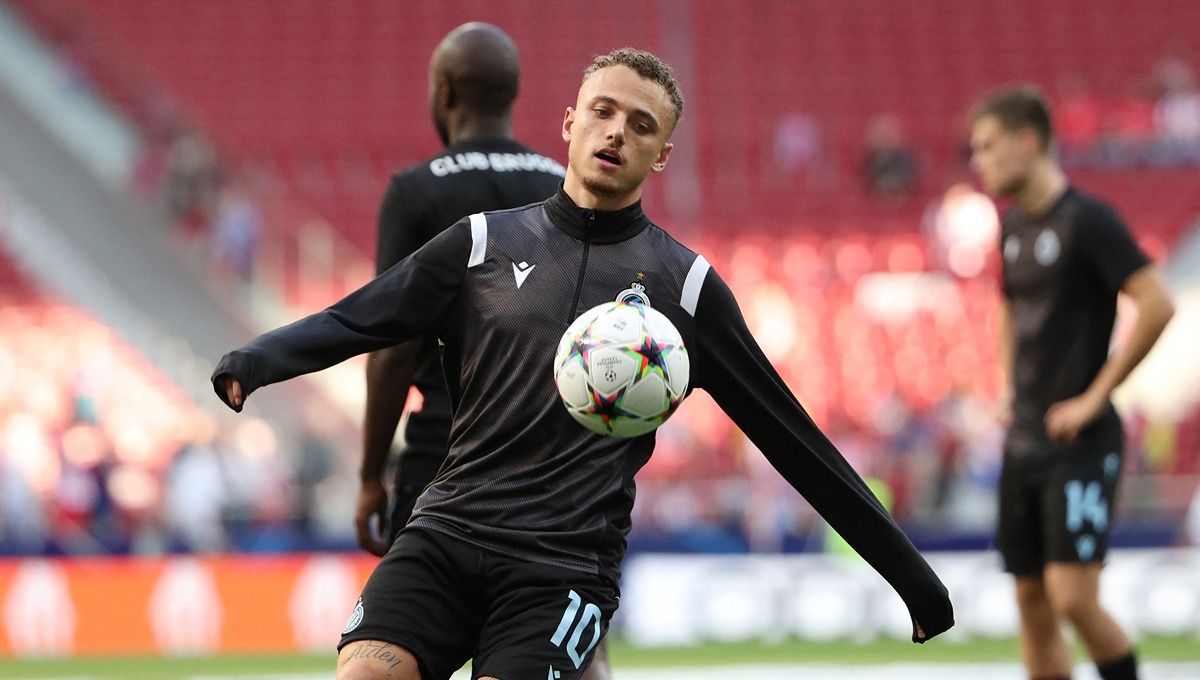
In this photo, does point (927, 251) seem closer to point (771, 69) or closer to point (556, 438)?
point (771, 69)

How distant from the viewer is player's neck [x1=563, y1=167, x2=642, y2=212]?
4508 mm

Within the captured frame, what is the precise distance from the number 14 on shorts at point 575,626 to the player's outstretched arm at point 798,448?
2.15 feet

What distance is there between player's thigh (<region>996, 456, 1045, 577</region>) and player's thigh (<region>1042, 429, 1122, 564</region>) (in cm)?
10

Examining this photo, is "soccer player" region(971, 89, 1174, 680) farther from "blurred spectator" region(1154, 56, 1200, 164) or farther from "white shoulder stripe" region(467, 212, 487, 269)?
"blurred spectator" region(1154, 56, 1200, 164)

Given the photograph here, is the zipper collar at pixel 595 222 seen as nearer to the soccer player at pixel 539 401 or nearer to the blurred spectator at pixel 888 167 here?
the soccer player at pixel 539 401

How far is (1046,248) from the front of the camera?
22.9 ft

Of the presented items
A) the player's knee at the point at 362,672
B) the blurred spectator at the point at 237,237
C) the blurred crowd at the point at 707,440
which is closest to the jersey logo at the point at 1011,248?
the player's knee at the point at 362,672

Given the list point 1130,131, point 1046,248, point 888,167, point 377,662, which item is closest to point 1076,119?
point 1130,131

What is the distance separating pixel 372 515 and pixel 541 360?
1441mm

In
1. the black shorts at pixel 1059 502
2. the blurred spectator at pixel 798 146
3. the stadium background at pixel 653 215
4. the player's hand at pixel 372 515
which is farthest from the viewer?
the blurred spectator at pixel 798 146

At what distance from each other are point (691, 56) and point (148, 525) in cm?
1304

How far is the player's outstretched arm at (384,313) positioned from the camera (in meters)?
4.29

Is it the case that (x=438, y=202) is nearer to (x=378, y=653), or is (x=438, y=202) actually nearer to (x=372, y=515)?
(x=372, y=515)

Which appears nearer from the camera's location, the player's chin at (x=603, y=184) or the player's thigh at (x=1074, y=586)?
the player's chin at (x=603, y=184)
